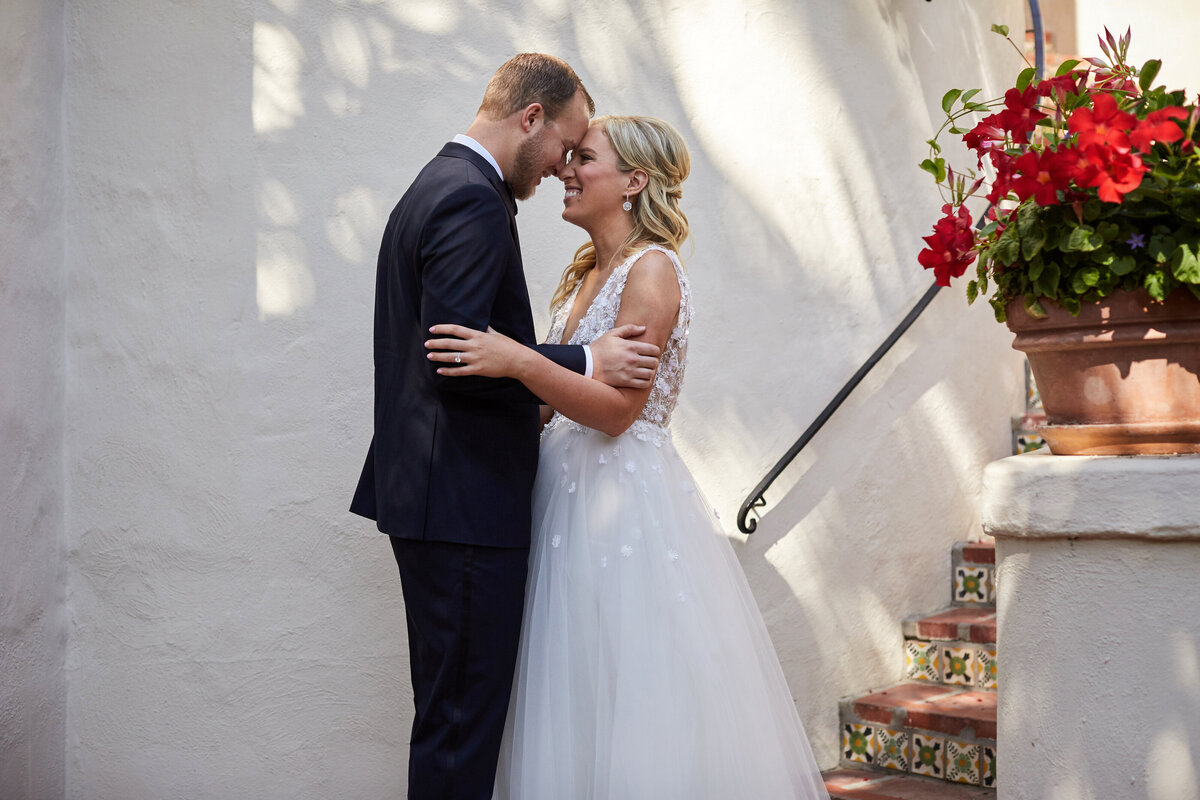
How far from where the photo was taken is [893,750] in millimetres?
3592

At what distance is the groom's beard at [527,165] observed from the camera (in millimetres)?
2600

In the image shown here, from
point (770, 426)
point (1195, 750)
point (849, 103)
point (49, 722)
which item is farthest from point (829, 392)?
point (49, 722)

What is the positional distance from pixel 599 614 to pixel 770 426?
1.45 meters

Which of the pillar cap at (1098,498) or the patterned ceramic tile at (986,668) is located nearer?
the pillar cap at (1098,498)

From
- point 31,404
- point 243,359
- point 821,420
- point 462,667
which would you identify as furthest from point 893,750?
point 31,404

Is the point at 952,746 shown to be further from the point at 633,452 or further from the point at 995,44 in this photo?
the point at 995,44

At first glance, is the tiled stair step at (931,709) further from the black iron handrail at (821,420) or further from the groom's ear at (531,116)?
the groom's ear at (531,116)

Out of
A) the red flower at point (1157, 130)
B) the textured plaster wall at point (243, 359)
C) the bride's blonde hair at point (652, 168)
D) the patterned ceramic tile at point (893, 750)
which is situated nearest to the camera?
the red flower at point (1157, 130)

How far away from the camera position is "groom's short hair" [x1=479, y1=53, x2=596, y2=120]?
259 cm

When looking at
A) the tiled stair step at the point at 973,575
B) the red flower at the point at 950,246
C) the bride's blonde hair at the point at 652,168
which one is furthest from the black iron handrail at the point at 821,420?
the red flower at the point at 950,246

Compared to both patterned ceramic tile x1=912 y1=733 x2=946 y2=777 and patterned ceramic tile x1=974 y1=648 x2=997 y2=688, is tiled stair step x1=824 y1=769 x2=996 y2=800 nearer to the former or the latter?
patterned ceramic tile x1=912 y1=733 x2=946 y2=777

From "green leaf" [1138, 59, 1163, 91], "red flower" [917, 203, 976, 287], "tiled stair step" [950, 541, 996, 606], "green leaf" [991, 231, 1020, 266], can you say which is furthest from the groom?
"tiled stair step" [950, 541, 996, 606]

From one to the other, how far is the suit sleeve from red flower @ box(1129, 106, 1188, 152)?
→ 1234 mm

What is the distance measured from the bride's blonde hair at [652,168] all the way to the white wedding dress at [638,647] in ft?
0.36
